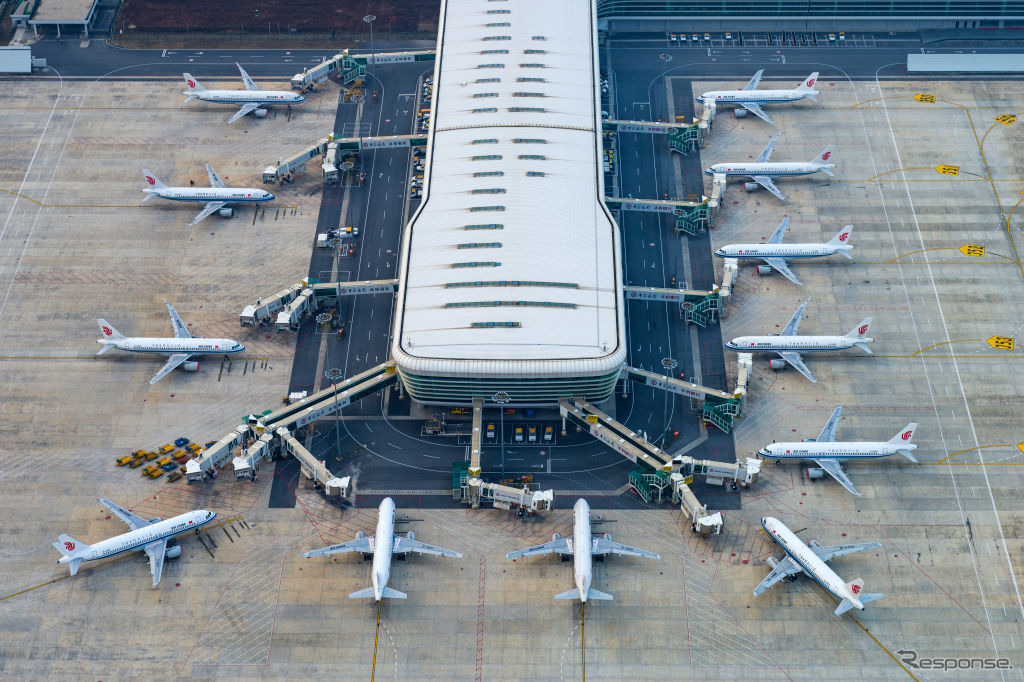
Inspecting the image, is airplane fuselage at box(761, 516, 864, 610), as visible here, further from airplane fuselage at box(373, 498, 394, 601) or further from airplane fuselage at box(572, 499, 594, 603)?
airplane fuselage at box(373, 498, 394, 601)

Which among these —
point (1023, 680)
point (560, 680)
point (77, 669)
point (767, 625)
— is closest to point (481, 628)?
point (560, 680)

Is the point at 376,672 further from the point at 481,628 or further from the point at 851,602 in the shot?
the point at 851,602

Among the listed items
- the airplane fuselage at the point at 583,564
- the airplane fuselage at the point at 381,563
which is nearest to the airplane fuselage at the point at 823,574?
the airplane fuselage at the point at 583,564

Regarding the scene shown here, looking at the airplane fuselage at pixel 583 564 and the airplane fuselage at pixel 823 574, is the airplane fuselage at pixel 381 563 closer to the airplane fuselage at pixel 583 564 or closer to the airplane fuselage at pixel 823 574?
the airplane fuselage at pixel 583 564

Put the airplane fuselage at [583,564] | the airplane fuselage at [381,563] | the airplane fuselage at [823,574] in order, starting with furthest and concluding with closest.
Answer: the airplane fuselage at [823,574], the airplane fuselage at [583,564], the airplane fuselage at [381,563]

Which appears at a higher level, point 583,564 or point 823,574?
point 583,564

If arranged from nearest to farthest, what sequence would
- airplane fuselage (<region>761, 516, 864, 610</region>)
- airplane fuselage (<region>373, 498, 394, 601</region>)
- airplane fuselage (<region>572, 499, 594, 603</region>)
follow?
airplane fuselage (<region>373, 498, 394, 601</region>)
airplane fuselage (<region>572, 499, 594, 603</region>)
airplane fuselage (<region>761, 516, 864, 610</region>)

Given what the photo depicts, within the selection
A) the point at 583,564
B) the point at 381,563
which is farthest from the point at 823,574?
the point at 381,563

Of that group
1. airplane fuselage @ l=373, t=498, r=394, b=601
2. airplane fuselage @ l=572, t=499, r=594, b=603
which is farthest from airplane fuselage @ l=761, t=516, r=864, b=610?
airplane fuselage @ l=373, t=498, r=394, b=601

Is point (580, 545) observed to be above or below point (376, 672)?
above

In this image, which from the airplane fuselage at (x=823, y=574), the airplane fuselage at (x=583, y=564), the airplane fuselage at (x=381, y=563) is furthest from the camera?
the airplane fuselage at (x=823, y=574)

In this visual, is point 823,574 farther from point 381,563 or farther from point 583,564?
point 381,563
